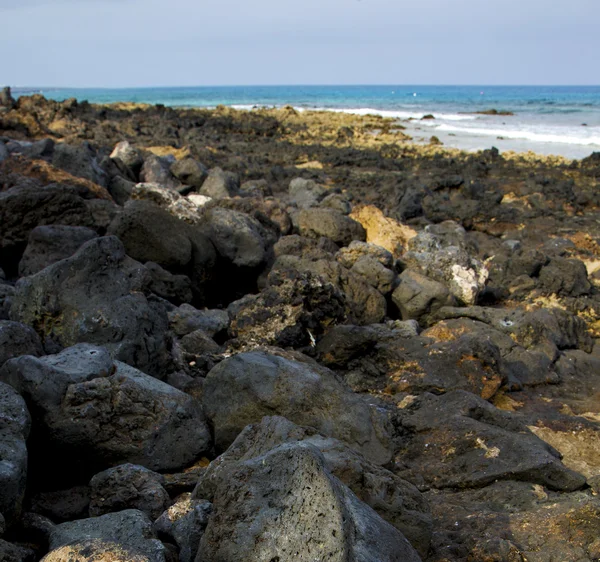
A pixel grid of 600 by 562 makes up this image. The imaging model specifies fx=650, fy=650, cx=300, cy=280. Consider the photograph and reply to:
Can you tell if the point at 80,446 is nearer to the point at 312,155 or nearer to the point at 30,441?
the point at 30,441

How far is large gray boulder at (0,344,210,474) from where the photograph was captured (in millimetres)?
3457

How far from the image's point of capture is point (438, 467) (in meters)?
3.88

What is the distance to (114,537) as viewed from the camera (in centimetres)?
249

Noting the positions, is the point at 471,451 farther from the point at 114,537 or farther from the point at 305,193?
the point at 305,193

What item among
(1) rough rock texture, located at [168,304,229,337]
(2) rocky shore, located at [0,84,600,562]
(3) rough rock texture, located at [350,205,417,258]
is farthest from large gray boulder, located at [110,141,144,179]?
(1) rough rock texture, located at [168,304,229,337]

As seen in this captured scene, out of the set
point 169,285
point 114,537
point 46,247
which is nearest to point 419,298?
point 169,285

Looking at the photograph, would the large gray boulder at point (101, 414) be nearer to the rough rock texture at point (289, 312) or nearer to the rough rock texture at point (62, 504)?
the rough rock texture at point (62, 504)

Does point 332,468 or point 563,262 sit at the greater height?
point 332,468

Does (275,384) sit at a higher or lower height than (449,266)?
higher

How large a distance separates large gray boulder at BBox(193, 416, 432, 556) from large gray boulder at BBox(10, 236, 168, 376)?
176cm

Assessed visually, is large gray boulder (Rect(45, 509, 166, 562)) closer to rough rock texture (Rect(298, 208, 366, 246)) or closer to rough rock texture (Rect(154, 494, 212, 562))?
rough rock texture (Rect(154, 494, 212, 562))

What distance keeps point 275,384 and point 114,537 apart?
1544 mm

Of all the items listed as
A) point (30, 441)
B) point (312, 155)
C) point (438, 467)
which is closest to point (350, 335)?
point (438, 467)

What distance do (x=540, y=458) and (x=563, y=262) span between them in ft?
21.9
